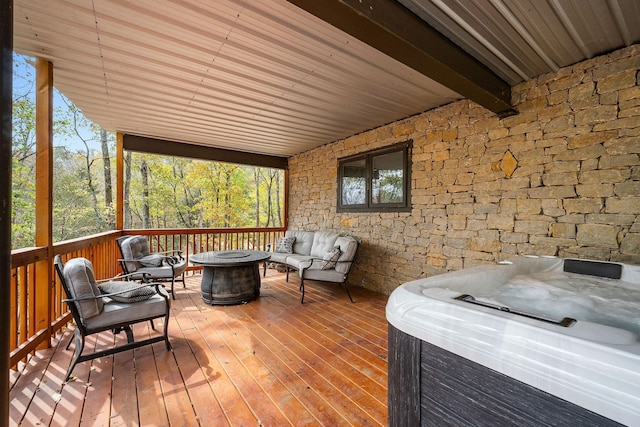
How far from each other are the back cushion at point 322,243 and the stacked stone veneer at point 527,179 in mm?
742

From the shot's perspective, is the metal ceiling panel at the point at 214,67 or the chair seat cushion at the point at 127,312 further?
the chair seat cushion at the point at 127,312

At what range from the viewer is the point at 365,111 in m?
3.82

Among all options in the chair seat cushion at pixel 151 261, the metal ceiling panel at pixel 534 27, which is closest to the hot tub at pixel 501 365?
the metal ceiling panel at pixel 534 27

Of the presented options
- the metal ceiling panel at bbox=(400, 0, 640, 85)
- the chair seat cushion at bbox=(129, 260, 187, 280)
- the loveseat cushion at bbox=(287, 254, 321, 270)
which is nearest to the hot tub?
the metal ceiling panel at bbox=(400, 0, 640, 85)

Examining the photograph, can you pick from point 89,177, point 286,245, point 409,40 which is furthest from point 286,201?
point 89,177

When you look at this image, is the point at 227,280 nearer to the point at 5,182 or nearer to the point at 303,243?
the point at 303,243

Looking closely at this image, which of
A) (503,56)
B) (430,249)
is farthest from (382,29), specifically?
(430,249)

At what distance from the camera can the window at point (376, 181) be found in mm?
4070

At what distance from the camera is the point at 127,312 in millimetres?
2252

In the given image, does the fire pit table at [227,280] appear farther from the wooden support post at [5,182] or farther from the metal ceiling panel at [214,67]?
the wooden support post at [5,182]

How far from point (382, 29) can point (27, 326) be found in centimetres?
373

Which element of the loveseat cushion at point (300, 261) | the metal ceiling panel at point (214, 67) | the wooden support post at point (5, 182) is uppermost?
the metal ceiling panel at point (214, 67)

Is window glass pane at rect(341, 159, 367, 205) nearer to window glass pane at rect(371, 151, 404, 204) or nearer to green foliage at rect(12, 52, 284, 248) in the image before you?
window glass pane at rect(371, 151, 404, 204)

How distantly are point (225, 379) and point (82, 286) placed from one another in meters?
1.32
